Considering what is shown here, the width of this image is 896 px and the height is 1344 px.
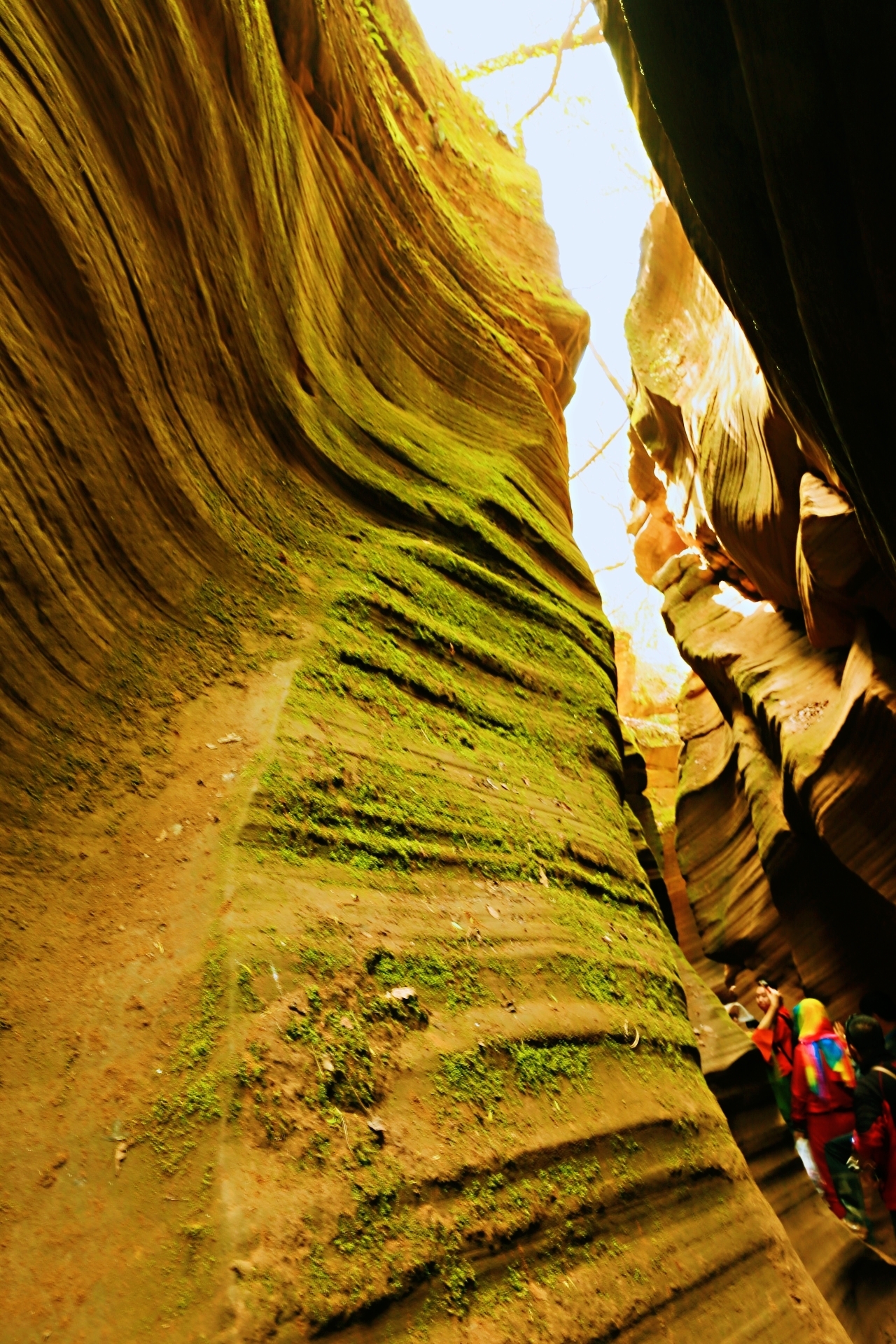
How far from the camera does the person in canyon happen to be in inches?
249

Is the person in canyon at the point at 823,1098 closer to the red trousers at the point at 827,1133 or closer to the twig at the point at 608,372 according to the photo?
the red trousers at the point at 827,1133

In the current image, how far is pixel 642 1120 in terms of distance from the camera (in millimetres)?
2451

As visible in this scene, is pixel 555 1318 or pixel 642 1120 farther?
pixel 642 1120

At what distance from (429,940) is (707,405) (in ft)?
31.9

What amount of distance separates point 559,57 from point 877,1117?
15522mm

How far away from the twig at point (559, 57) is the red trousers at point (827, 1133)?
13.0 m

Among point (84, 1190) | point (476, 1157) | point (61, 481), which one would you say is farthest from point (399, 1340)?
point (61, 481)

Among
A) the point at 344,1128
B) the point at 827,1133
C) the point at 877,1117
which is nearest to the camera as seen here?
the point at 344,1128

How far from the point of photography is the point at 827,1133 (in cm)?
634

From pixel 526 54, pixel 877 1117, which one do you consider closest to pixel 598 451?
pixel 526 54

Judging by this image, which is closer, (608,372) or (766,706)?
(766,706)

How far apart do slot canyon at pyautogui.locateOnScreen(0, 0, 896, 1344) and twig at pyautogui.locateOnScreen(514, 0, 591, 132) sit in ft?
30.0

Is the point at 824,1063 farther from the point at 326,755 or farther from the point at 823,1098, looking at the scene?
the point at 326,755

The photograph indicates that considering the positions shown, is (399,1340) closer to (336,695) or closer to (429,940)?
(429,940)
